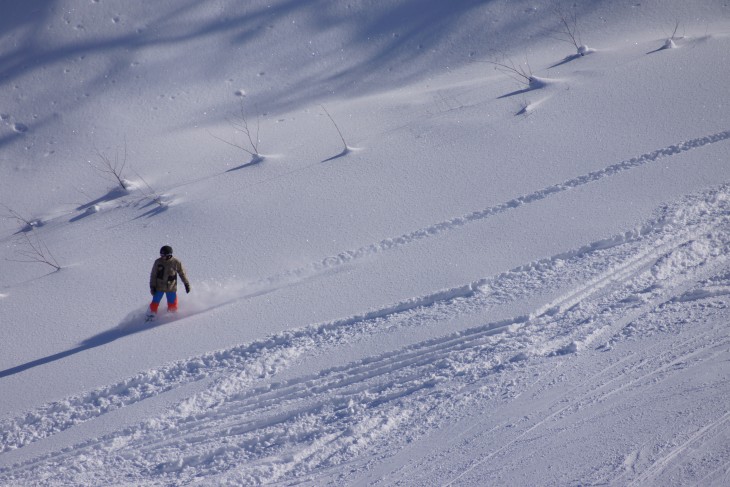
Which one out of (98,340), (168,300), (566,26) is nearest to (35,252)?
(98,340)

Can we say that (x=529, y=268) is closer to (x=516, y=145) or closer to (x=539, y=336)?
(x=539, y=336)

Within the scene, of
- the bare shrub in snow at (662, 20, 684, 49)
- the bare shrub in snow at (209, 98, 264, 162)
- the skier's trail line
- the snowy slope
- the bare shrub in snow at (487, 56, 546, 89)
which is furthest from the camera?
the bare shrub in snow at (662, 20, 684, 49)

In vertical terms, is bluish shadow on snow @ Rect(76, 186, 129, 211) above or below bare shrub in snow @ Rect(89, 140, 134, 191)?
below

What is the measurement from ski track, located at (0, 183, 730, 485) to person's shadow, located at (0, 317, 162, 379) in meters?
0.91

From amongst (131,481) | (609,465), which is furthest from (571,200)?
(131,481)

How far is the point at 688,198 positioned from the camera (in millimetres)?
7926

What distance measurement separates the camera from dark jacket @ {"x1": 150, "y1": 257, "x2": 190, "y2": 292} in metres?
7.80

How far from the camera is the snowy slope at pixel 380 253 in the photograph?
5.68m

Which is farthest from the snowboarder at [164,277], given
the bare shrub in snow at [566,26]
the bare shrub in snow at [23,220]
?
the bare shrub in snow at [566,26]

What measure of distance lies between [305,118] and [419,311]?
21.2ft

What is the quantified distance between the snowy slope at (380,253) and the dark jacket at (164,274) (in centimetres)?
42

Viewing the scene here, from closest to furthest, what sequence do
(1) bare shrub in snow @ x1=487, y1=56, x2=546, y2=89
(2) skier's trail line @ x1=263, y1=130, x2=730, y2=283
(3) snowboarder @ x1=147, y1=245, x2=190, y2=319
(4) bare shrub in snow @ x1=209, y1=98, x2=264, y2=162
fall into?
1. (3) snowboarder @ x1=147, y1=245, x2=190, y2=319
2. (2) skier's trail line @ x1=263, y1=130, x2=730, y2=283
3. (4) bare shrub in snow @ x1=209, y1=98, x2=264, y2=162
4. (1) bare shrub in snow @ x1=487, y1=56, x2=546, y2=89

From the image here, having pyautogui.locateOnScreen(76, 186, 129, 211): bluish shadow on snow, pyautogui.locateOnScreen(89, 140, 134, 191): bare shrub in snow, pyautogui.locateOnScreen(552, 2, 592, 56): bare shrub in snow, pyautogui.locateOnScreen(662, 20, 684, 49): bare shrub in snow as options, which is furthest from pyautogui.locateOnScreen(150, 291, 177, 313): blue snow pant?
pyautogui.locateOnScreen(662, 20, 684, 49): bare shrub in snow

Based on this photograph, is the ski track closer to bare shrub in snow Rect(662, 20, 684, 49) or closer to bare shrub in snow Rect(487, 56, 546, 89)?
bare shrub in snow Rect(487, 56, 546, 89)
